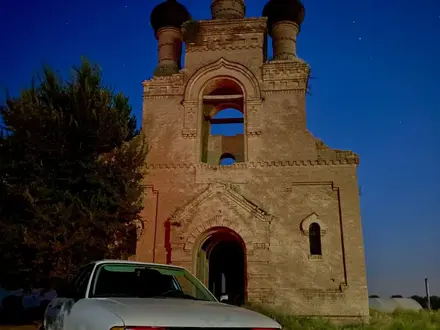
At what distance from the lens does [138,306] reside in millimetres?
3645

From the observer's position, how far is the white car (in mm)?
3375

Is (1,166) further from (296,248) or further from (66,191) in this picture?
(296,248)

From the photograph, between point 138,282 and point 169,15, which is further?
point 169,15

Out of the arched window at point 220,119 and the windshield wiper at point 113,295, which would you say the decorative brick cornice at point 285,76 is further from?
the windshield wiper at point 113,295

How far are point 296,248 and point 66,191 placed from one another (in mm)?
7303

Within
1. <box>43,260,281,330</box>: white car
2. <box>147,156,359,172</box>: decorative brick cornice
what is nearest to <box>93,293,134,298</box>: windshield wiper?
<box>43,260,281,330</box>: white car

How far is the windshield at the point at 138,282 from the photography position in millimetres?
4598

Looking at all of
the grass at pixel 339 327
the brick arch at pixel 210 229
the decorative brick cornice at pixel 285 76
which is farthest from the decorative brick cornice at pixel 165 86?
the grass at pixel 339 327

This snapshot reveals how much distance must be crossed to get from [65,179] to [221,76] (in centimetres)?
696

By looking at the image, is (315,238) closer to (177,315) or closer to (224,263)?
(224,263)

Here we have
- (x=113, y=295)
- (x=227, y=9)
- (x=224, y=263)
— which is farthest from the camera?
(x=224, y=263)

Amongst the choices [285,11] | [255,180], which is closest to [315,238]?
[255,180]

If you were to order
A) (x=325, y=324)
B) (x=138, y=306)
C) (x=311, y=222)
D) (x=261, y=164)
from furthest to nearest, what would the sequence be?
(x=261, y=164) < (x=311, y=222) < (x=325, y=324) < (x=138, y=306)

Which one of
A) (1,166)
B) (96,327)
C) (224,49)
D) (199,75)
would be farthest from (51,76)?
(96,327)
